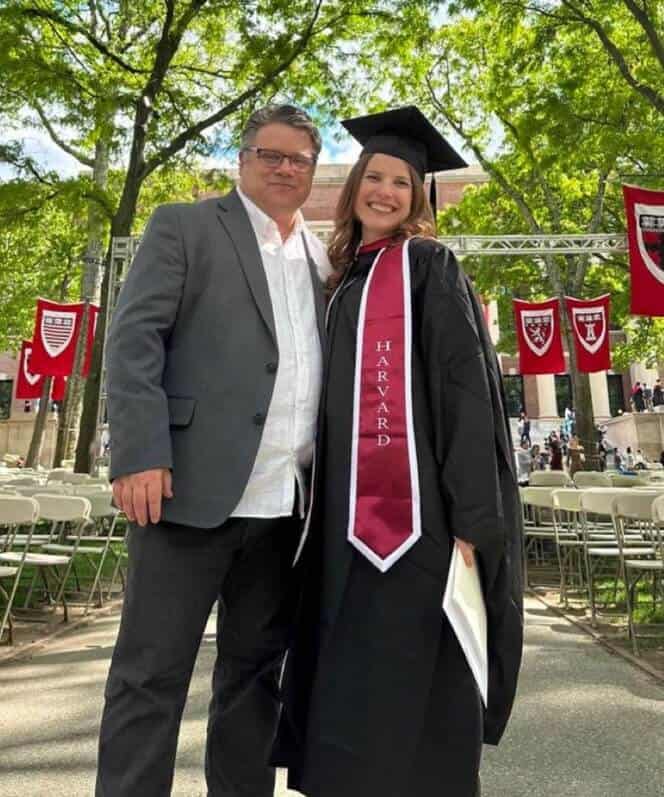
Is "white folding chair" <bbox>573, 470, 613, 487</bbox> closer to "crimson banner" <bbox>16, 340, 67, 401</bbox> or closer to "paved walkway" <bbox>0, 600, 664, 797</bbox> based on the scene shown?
"paved walkway" <bbox>0, 600, 664, 797</bbox>

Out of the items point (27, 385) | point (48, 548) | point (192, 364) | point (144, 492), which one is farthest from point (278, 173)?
point (27, 385)

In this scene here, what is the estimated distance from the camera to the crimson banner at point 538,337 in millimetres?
12547

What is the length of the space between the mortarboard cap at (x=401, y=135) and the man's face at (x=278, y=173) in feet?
0.64

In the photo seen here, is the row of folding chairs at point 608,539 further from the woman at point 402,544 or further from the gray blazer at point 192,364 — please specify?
the gray blazer at point 192,364

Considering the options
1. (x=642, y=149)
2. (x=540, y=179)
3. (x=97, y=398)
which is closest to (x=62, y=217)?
(x=97, y=398)

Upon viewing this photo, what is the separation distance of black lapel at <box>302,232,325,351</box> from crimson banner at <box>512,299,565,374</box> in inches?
431

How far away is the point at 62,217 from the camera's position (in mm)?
19297

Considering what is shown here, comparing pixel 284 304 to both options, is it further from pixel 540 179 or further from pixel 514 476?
pixel 540 179

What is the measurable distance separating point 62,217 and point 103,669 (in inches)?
707

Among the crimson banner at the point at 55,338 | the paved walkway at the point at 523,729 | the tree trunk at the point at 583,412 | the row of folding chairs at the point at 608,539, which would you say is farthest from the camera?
the tree trunk at the point at 583,412

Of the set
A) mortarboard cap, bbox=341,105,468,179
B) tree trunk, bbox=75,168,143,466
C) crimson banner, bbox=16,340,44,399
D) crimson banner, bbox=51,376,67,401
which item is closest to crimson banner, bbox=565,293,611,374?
tree trunk, bbox=75,168,143,466

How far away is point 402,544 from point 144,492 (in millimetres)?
644

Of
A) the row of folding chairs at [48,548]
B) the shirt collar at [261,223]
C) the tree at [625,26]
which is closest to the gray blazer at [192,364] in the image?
the shirt collar at [261,223]

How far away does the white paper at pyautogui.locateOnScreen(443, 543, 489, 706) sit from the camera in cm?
164
